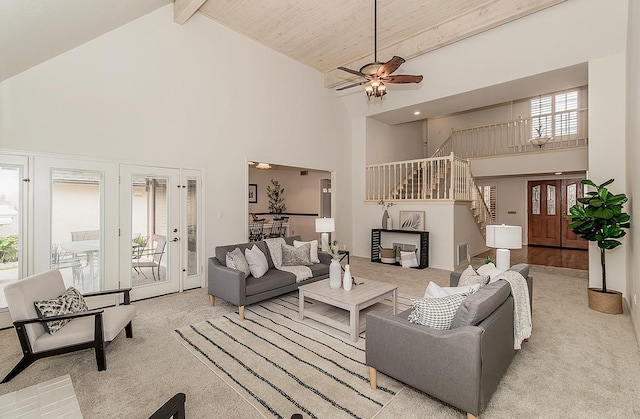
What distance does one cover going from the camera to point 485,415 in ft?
6.49

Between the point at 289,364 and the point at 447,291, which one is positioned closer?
the point at 447,291

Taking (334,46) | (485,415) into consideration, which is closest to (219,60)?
(334,46)

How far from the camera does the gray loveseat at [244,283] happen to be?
3.61 m

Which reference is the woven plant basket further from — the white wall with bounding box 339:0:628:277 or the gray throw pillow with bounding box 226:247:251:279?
the gray throw pillow with bounding box 226:247:251:279

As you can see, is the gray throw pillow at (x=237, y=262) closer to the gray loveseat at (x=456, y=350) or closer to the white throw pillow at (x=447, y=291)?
the gray loveseat at (x=456, y=350)

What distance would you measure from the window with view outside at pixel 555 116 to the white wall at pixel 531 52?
10.8 ft

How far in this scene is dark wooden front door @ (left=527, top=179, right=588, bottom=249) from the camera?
29.8ft

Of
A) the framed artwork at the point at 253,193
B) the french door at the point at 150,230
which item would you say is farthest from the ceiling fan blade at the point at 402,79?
the framed artwork at the point at 253,193

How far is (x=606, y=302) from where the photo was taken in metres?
3.77

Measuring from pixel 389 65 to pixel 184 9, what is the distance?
3132 mm

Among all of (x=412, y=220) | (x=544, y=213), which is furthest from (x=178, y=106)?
(x=544, y=213)

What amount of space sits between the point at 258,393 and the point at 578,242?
1091cm

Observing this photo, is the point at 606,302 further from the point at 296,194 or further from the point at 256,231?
the point at 296,194

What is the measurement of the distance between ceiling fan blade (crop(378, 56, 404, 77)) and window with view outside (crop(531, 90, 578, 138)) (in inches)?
233
